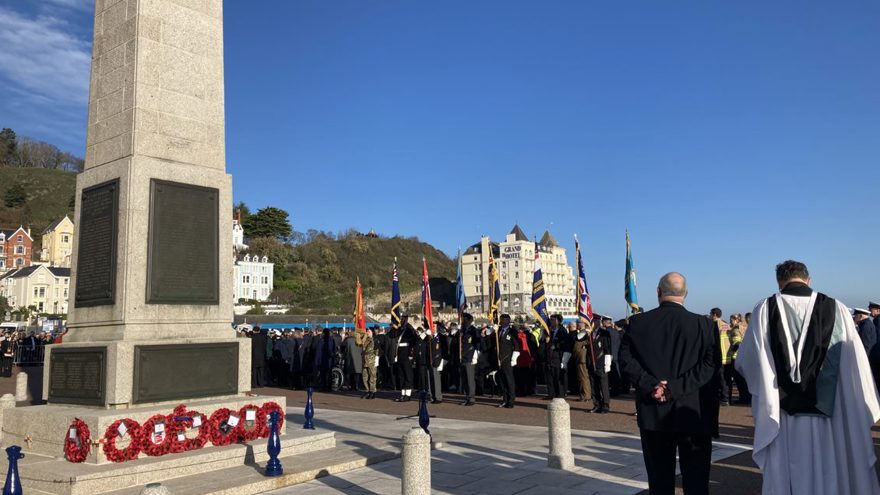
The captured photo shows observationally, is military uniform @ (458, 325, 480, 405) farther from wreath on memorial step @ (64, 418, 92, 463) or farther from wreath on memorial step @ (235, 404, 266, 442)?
wreath on memorial step @ (64, 418, 92, 463)

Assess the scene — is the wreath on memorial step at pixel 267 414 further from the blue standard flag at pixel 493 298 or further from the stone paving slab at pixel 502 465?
the blue standard flag at pixel 493 298

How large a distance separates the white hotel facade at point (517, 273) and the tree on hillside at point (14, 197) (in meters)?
93.0

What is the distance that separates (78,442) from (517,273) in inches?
5442

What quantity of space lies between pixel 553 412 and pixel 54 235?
131449 mm

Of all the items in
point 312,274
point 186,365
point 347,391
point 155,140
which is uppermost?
point 312,274

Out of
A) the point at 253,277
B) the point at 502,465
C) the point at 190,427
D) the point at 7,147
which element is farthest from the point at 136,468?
the point at 7,147

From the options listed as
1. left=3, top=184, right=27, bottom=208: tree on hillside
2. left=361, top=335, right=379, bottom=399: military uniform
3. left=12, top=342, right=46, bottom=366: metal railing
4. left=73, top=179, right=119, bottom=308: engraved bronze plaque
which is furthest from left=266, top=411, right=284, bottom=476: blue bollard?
left=3, top=184, right=27, bottom=208: tree on hillside

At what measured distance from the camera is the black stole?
4738mm

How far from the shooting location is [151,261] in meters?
7.95

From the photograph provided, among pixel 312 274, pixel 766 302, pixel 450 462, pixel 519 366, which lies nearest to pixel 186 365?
pixel 450 462

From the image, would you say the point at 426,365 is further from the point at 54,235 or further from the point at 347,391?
the point at 54,235

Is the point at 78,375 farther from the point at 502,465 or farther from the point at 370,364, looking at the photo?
the point at 370,364

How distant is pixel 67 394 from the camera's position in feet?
26.1

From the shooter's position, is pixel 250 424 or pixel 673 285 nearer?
pixel 673 285
